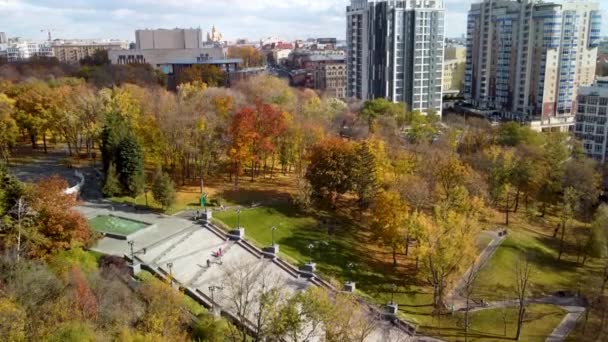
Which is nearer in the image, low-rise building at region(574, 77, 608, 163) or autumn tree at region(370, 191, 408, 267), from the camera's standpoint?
autumn tree at region(370, 191, 408, 267)

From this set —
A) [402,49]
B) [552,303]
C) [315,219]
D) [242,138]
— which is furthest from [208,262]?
[402,49]

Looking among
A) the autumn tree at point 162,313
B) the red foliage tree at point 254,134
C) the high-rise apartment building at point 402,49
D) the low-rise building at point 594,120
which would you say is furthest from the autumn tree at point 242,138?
the high-rise apartment building at point 402,49

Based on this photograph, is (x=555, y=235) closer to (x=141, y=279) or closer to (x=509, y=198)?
(x=509, y=198)

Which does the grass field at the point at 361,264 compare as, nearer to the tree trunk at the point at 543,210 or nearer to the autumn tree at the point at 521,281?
the autumn tree at the point at 521,281

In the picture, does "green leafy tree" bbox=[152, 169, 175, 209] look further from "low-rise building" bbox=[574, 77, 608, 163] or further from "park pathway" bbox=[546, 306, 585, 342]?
"low-rise building" bbox=[574, 77, 608, 163]

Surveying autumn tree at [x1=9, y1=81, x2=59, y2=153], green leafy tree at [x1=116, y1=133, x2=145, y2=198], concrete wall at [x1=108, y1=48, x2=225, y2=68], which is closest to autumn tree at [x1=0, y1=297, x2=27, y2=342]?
green leafy tree at [x1=116, y1=133, x2=145, y2=198]
